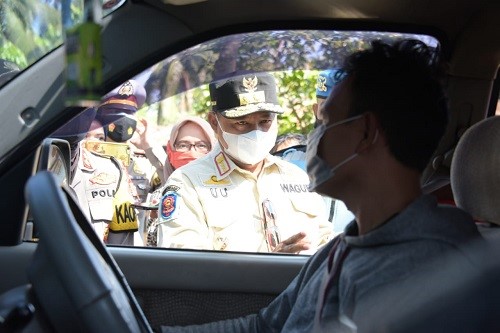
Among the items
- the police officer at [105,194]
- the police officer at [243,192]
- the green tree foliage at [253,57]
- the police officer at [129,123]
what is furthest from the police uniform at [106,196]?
the green tree foliage at [253,57]

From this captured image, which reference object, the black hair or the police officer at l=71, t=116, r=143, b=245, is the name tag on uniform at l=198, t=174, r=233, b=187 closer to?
the police officer at l=71, t=116, r=143, b=245

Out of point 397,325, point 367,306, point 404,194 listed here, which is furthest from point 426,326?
point 404,194

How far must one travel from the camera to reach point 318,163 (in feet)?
6.65

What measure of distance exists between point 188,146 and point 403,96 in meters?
2.71

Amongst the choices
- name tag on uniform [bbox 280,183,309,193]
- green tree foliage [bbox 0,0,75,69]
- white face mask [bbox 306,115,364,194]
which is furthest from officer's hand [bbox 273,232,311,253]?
green tree foliage [bbox 0,0,75,69]

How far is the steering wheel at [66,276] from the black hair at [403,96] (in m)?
0.71

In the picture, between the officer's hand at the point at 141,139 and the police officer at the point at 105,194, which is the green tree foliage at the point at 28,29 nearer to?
the police officer at the point at 105,194

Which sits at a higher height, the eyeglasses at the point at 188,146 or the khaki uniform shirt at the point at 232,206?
the khaki uniform shirt at the point at 232,206

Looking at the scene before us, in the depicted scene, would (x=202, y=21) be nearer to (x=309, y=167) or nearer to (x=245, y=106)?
(x=309, y=167)

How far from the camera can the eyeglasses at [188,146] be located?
4578mm

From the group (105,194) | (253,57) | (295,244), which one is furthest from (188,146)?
(253,57)

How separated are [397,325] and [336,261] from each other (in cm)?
33

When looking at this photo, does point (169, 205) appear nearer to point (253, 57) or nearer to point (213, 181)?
point (213, 181)

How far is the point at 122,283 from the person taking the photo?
1902mm
